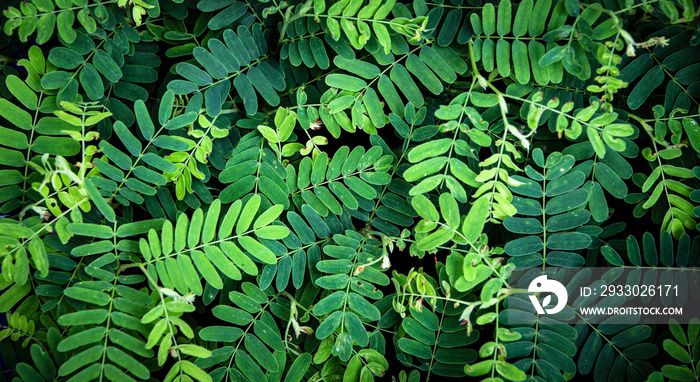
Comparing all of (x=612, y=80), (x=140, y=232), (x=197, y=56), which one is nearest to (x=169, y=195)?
(x=140, y=232)

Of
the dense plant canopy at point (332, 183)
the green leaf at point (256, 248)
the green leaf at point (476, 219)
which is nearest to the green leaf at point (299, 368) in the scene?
the dense plant canopy at point (332, 183)

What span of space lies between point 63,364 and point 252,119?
0.81m

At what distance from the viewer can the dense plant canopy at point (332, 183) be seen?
3.98ft

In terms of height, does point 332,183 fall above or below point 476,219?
above

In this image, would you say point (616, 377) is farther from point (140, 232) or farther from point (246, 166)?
point (140, 232)

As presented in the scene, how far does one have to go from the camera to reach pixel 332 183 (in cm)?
134

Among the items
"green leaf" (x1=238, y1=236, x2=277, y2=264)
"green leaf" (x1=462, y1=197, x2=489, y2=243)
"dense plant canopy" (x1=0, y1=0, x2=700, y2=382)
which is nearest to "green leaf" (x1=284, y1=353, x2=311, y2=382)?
"dense plant canopy" (x1=0, y1=0, x2=700, y2=382)

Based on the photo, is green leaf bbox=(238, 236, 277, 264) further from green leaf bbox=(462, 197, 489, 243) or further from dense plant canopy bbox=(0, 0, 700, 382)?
green leaf bbox=(462, 197, 489, 243)

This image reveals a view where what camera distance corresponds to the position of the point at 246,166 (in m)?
1.31

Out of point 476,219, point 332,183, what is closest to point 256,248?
point 332,183

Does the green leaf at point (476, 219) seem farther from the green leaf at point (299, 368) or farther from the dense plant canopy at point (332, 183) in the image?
the green leaf at point (299, 368)

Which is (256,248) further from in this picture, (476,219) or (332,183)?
(476,219)

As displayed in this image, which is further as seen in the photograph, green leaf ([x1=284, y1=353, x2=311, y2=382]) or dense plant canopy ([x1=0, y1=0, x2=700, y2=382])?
green leaf ([x1=284, y1=353, x2=311, y2=382])

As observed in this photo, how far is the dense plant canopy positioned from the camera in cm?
121
